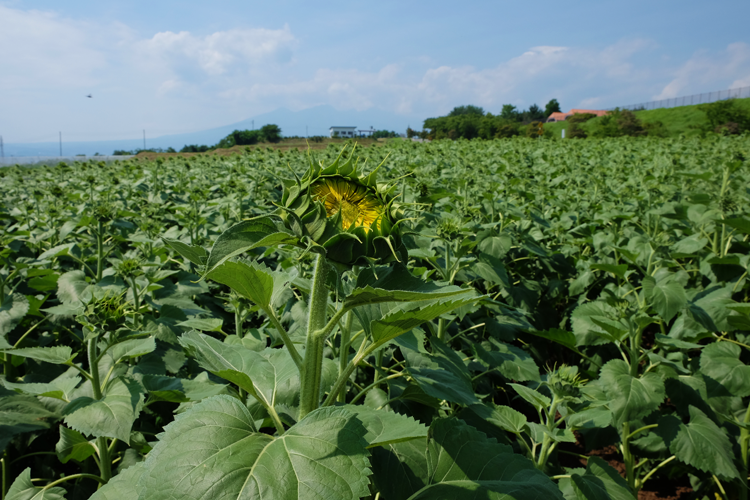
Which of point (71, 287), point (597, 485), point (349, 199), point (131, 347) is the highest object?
point (349, 199)

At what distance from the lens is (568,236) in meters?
5.64

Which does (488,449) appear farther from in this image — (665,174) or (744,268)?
(665,174)

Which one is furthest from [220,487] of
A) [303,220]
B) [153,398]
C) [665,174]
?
[665,174]

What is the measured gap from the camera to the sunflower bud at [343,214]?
1024 mm

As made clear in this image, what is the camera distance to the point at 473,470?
1326 millimetres

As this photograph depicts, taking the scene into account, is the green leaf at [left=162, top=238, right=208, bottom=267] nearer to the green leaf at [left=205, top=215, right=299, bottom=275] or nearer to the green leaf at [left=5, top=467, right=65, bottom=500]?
the green leaf at [left=205, top=215, right=299, bottom=275]

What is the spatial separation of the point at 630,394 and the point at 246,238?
273cm

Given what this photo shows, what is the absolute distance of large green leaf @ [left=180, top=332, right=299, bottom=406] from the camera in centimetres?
129

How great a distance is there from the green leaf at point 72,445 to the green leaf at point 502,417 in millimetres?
1877

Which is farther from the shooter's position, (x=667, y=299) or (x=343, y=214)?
(x=667, y=299)

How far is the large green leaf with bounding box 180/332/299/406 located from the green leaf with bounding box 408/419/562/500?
50cm

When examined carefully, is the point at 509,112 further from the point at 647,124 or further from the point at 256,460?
the point at 256,460

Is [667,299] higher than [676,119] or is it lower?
lower

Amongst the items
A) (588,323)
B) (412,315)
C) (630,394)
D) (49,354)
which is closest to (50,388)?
(49,354)
